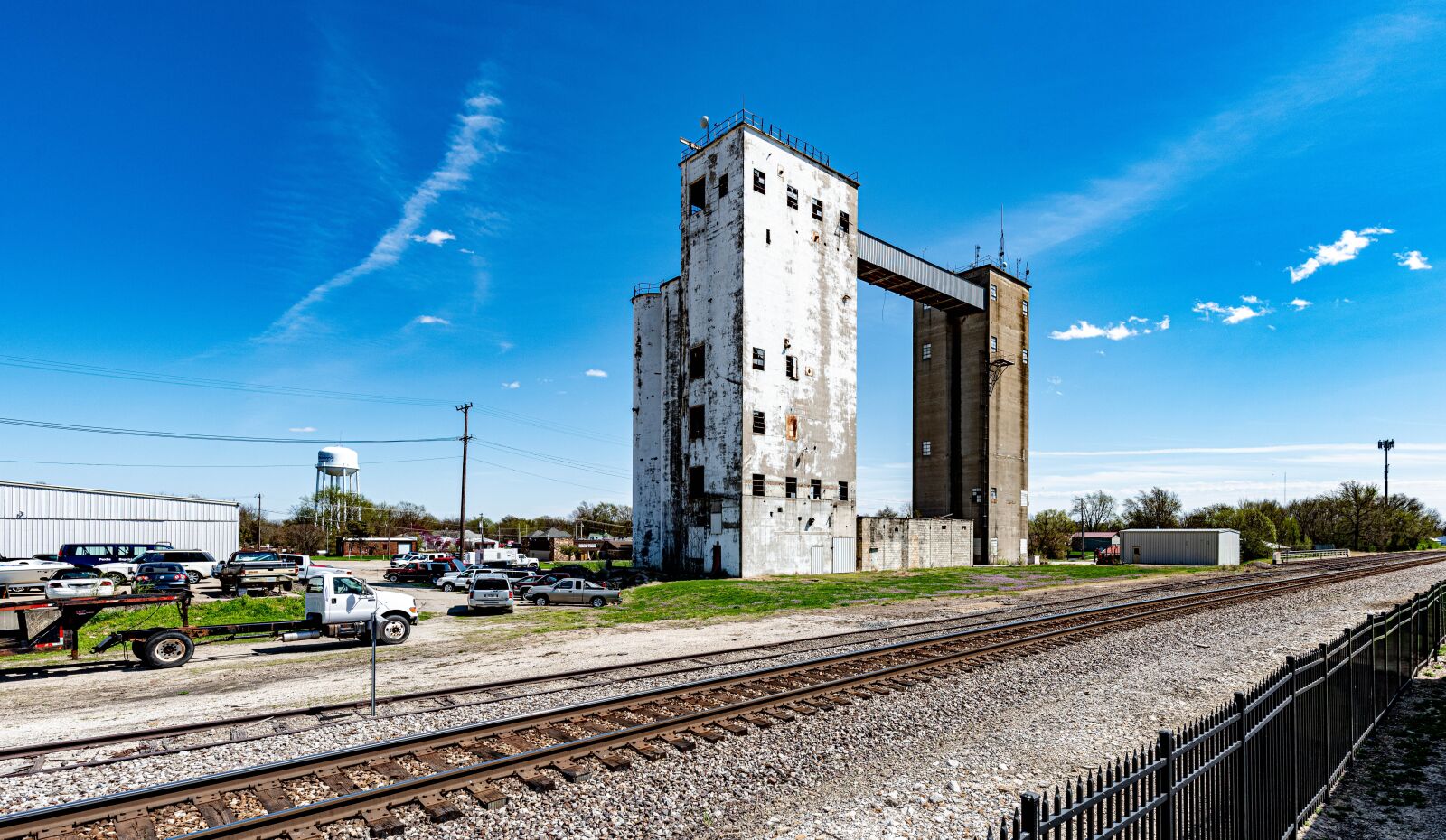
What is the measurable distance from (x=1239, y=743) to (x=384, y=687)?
45.8 feet

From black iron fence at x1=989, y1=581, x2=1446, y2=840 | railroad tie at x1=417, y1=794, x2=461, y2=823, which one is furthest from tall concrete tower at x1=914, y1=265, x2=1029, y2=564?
railroad tie at x1=417, y1=794, x2=461, y2=823

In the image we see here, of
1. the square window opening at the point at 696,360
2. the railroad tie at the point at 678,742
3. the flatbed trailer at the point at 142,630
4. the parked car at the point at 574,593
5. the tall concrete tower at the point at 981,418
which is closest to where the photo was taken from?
the railroad tie at the point at 678,742

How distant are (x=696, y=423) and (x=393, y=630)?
93.7ft

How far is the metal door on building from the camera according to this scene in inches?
1858

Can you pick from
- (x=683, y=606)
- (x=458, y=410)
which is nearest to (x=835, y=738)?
(x=683, y=606)

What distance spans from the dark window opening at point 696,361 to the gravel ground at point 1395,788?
3906 centimetres

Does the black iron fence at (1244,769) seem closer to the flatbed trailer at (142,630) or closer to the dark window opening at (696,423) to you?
the flatbed trailer at (142,630)

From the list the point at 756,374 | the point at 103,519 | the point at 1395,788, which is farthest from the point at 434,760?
the point at 103,519

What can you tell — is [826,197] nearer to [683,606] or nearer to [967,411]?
[967,411]

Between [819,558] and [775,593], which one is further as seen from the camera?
[819,558]

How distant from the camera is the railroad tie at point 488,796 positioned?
25.9ft

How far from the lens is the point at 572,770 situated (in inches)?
345

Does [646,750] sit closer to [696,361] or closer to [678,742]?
[678,742]

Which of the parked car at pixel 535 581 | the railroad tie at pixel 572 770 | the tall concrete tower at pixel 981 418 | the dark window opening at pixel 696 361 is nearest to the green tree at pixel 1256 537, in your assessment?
the tall concrete tower at pixel 981 418
